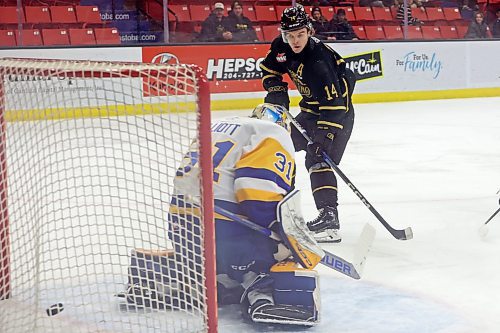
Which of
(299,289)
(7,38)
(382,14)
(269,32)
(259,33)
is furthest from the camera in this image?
(382,14)

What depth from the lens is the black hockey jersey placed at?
128 inches

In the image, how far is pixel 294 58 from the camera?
3365 millimetres

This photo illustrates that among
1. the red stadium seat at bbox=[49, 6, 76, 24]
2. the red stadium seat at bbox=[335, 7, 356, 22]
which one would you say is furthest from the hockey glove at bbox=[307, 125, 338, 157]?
the red stadium seat at bbox=[335, 7, 356, 22]

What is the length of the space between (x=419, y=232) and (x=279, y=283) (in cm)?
132

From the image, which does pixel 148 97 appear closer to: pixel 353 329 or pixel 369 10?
pixel 353 329

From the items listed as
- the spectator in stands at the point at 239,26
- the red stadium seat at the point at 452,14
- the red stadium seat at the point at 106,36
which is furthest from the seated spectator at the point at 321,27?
the red stadium seat at the point at 106,36

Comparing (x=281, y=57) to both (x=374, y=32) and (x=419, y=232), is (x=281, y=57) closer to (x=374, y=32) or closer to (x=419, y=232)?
(x=419, y=232)

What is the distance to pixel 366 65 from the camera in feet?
27.5

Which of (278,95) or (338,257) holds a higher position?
(278,95)

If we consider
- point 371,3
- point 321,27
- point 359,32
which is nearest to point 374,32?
point 359,32

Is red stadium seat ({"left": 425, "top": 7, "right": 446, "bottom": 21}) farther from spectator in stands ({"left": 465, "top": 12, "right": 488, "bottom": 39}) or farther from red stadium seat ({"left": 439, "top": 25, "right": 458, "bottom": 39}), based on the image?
spectator in stands ({"left": 465, "top": 12, "right": 488, "bottom": 39})

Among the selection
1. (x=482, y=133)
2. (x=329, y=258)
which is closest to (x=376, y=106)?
(x=482, y=133)

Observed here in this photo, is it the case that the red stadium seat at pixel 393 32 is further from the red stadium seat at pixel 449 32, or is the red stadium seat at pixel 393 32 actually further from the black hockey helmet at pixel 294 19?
the black hockey helmet at pixel 294 19

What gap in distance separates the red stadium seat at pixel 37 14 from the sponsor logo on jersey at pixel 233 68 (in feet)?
4.89
